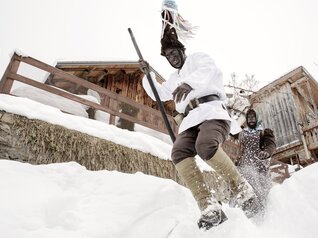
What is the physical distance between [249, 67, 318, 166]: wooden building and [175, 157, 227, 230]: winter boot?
1096 centimetres

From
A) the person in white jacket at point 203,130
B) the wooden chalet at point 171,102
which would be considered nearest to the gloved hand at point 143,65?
the person in white jacket at point 203,130

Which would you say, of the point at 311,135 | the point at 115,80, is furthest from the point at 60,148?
the point at 311,135

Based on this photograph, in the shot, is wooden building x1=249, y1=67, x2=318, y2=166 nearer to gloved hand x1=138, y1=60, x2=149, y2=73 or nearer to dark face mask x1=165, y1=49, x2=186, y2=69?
gloved hand x1=138, y1=60, x2=149, y2=73

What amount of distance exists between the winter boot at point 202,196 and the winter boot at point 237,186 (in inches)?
6.7

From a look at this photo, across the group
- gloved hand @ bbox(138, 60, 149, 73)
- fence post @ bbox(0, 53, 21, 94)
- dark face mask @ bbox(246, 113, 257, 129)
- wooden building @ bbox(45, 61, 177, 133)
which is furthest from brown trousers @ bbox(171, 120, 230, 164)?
wooden building @ bbox(45, 61, 177, 133)

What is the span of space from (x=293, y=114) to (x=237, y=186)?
1238 centimetres

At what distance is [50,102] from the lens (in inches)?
261

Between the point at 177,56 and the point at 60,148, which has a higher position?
the point at 177,56

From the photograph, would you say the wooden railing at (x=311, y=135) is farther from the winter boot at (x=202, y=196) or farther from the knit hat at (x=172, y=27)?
the winter boot at (x=202, y=196)

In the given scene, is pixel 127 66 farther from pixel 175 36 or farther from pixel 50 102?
pixel 175 36

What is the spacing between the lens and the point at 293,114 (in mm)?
13484

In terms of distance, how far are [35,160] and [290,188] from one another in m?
4.18

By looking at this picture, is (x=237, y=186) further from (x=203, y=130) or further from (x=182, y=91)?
(x=182, y=91)

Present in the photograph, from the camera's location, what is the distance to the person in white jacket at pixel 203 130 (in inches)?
92.0
